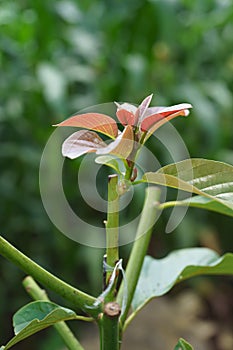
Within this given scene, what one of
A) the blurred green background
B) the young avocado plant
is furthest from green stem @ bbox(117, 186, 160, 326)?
the blurred green background

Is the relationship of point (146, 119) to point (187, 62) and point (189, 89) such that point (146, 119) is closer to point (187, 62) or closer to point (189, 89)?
point (189, 89)

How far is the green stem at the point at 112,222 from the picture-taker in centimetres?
29

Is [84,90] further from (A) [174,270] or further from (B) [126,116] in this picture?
(B) [126,116]

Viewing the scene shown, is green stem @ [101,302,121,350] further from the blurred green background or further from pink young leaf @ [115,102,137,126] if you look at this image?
the blurred green background

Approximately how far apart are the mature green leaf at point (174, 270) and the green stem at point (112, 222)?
9cm

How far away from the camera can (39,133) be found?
57.6 inches

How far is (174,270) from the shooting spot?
1.45 ft

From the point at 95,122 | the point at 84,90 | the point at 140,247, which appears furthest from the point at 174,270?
the point at 84,90

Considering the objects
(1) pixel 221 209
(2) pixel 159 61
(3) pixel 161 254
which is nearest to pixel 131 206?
(3) pixel 161 254

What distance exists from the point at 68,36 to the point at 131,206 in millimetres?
505

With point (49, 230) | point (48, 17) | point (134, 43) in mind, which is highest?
point (48, 17)

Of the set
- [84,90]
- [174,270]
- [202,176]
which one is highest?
[202,176]

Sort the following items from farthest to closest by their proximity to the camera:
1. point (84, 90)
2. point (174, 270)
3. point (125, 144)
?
point (84, 90)
point (174, 270)
point (125, 144)

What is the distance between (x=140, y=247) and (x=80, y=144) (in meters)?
0.11
